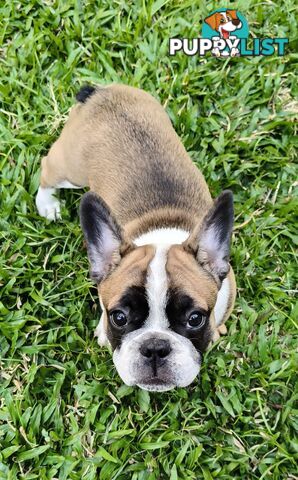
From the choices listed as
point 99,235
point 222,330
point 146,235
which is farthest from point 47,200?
point 222,330

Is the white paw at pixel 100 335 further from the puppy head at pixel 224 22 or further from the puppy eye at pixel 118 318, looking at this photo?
the puppy head at pixel 224 22

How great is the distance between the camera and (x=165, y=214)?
5008mm

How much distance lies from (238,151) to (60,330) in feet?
8.42

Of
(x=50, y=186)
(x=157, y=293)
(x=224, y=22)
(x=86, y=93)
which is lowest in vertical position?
(x=50, y=186)

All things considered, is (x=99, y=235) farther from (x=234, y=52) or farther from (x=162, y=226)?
(x=234, y=52)

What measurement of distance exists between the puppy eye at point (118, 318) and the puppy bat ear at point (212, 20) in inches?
158

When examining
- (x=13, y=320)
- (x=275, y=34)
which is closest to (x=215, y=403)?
(x=13, y=320)

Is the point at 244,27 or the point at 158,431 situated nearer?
the point at 158,431

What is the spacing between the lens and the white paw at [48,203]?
19.9ft

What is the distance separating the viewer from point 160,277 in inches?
163

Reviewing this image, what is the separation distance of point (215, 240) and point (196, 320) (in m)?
0.59

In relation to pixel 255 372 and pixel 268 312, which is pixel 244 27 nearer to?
pixel 268 312

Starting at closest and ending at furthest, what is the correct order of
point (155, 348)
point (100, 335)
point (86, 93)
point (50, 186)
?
point (155, 348), point (86, 93), point (100, 335), point (50, 186)

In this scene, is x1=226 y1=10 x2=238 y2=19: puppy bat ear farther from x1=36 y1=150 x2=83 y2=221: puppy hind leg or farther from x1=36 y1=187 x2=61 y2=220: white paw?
x1=36 y1=187 x2=61 y2=220: white paw
